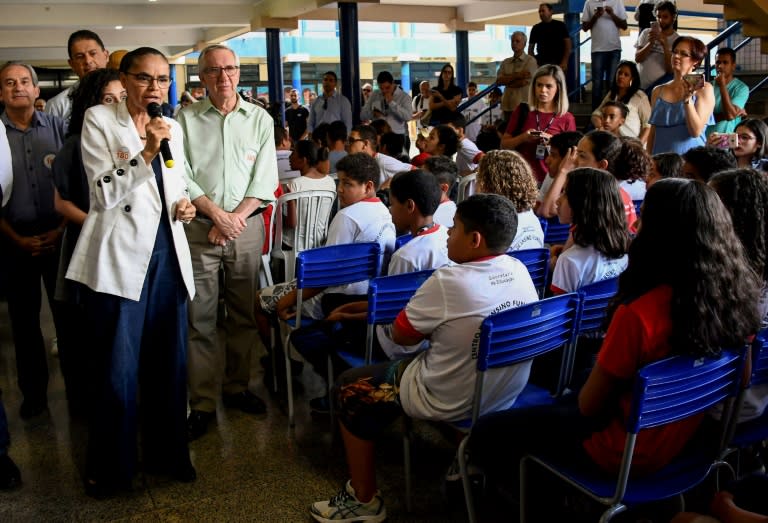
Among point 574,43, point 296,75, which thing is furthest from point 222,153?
point 296,75

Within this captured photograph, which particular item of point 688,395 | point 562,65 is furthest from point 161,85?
point 562,65

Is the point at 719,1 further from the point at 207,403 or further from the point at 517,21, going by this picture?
the point at 517,21

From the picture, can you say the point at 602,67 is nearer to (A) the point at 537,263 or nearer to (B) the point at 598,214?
(A) the point at 537,263

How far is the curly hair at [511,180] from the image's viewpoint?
11.0ft

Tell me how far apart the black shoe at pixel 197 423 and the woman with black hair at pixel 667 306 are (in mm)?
1782

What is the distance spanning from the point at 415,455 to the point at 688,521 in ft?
5.00

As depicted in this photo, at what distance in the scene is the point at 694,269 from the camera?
175 cm

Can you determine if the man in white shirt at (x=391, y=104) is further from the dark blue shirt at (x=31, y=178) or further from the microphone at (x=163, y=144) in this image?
the microphone at (x=163, y=144)

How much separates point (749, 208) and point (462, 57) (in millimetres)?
14541

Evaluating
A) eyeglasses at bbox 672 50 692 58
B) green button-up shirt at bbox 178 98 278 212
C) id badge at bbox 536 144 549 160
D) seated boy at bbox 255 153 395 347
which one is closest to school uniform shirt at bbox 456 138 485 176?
id badge at bbox 536 144 549 160

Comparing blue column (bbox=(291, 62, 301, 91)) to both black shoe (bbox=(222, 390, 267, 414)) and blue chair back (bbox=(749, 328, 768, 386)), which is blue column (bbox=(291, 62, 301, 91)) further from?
blue chair back (bbox=(749, 328, 768, 386))

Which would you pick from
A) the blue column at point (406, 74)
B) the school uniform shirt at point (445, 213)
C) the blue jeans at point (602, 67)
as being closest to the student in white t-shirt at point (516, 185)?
the school uniform shirt at point (445, 213)

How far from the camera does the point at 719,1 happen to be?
7.67 meters

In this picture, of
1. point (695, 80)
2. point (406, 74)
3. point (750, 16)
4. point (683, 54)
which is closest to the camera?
point (695, 80)
